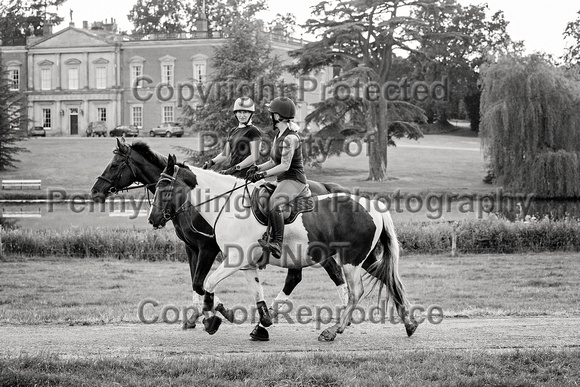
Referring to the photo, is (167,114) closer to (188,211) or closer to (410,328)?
(188,211)

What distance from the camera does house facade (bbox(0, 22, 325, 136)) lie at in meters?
73.4

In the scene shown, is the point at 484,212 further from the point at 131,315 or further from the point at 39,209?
the point at 131,315

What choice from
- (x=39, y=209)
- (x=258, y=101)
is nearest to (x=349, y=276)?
(x=39, y=209)

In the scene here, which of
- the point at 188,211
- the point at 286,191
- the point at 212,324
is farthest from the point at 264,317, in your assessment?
the point at 188,211

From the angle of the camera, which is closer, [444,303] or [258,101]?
[444,303]

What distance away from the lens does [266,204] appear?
9.54m

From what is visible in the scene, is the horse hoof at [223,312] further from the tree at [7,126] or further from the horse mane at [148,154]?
the tree at [7,126]

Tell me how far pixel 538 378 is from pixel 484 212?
27460 millimetres

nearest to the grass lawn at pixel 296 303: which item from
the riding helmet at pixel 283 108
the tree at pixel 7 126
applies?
the riding helmet at pixel 283 108

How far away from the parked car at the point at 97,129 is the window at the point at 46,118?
6.35 m

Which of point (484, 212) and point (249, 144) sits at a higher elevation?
point (249, 144)

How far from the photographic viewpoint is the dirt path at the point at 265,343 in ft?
28.8

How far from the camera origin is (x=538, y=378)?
25.4 feet

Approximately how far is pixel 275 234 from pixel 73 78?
235 feet
